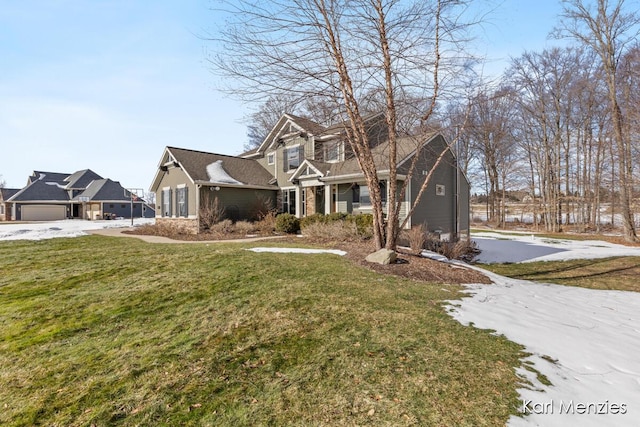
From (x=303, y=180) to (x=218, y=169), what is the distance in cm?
575

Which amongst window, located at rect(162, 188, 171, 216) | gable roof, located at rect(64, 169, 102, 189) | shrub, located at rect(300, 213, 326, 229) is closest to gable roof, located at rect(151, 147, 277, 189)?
window, located at rect(162, 188, 171, 216)

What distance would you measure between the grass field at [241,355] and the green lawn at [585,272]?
6254 mm

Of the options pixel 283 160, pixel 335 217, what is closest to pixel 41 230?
pixel 283 160

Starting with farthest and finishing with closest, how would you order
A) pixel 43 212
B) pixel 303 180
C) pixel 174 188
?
pixel 43 212 → pixel 174 188 → pixel 303 180

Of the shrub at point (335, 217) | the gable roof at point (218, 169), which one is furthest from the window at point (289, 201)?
the shrub at point (335, 217)

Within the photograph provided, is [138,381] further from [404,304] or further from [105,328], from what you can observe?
[404,304]

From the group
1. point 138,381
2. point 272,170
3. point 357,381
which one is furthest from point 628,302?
point 272,170

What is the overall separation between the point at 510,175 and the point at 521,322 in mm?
31899

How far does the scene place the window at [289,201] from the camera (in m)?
18.8

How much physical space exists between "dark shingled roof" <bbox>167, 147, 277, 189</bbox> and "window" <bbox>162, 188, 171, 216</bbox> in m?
2.65

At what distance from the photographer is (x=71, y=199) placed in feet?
122

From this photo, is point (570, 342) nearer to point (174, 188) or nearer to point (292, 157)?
point (292, 157)

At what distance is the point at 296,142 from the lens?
18.8 m

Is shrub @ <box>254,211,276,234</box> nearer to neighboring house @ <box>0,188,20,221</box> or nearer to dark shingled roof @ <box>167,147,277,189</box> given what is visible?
dark shingled roof @ <box>167,147,277,189</box>
